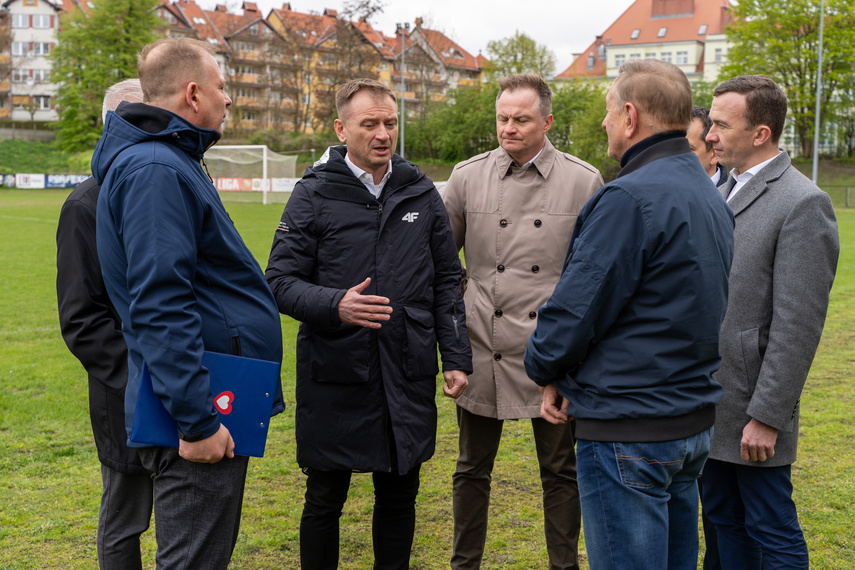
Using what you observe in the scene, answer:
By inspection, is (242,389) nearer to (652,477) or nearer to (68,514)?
(652,477)

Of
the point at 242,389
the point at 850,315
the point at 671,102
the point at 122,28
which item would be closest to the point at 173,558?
the point at 242,389

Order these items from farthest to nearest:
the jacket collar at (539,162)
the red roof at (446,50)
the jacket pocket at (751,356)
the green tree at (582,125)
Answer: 1. the red roof at (446,50)
2. the green tree at (582,125)
3. the jacket collar at (539,162)
4. the jacket pocket at (751,356)

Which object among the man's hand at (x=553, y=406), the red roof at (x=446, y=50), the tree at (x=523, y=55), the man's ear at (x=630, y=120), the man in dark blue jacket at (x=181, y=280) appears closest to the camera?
the man in dark blue jacket at (x=181, y=280)

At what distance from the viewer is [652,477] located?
8.00 ft

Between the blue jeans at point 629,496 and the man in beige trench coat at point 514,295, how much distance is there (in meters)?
1.31

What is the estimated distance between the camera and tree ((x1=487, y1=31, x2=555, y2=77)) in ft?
208

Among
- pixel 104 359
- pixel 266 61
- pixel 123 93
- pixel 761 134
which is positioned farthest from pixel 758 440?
pixel 266 61

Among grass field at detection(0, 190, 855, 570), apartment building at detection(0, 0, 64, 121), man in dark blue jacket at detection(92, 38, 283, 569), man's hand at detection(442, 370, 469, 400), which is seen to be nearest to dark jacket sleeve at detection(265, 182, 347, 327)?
man in dark blue jacket at detection(92, 38, 283, 569)

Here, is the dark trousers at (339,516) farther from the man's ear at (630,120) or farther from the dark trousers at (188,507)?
the man's ear at (630,120)

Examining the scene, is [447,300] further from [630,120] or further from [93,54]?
[93,54]

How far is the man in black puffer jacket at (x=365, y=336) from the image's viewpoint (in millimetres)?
3387

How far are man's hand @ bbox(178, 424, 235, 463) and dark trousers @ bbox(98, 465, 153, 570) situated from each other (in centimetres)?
77

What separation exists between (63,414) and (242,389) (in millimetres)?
4647

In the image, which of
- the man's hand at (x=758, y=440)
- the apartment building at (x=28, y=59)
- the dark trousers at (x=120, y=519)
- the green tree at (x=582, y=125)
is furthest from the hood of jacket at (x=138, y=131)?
the apartment building at (x=28, y=59)
